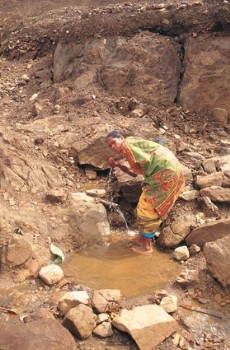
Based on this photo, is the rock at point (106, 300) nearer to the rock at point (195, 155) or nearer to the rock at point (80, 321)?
the rock at point (80, 321)

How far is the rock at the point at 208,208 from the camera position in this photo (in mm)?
4551

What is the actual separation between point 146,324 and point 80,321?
0.47 m

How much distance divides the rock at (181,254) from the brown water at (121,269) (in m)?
0.07

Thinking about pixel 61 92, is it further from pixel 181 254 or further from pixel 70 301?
pixel 70 301

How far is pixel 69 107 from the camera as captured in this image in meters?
6.88

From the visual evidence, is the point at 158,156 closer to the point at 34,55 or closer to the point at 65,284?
the point at 65,284

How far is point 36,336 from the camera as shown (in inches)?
104

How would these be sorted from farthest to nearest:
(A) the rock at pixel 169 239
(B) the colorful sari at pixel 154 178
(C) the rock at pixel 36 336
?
1. (A) the rock at pixel 169 239
2. (B) the colorful sari at pixel 154 178
3. (C) the rock at pixel 36 336

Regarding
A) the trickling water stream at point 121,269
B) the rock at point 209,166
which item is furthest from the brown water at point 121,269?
the rock at point 209,166

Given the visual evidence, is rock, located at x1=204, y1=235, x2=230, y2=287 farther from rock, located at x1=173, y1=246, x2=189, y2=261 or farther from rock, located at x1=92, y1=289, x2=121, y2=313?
rock, located at x1=92, y1=289, x2=121, y2=313

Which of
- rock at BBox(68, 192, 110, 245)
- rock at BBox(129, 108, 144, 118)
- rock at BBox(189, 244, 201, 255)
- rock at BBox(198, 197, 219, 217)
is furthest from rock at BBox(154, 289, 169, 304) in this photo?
rock at BBox(129, 108, 144, 118)

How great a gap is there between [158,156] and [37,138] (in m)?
1.98

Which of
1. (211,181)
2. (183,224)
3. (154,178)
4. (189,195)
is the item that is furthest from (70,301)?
(211,181)

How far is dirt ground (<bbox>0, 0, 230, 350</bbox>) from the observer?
3473 millimetres
